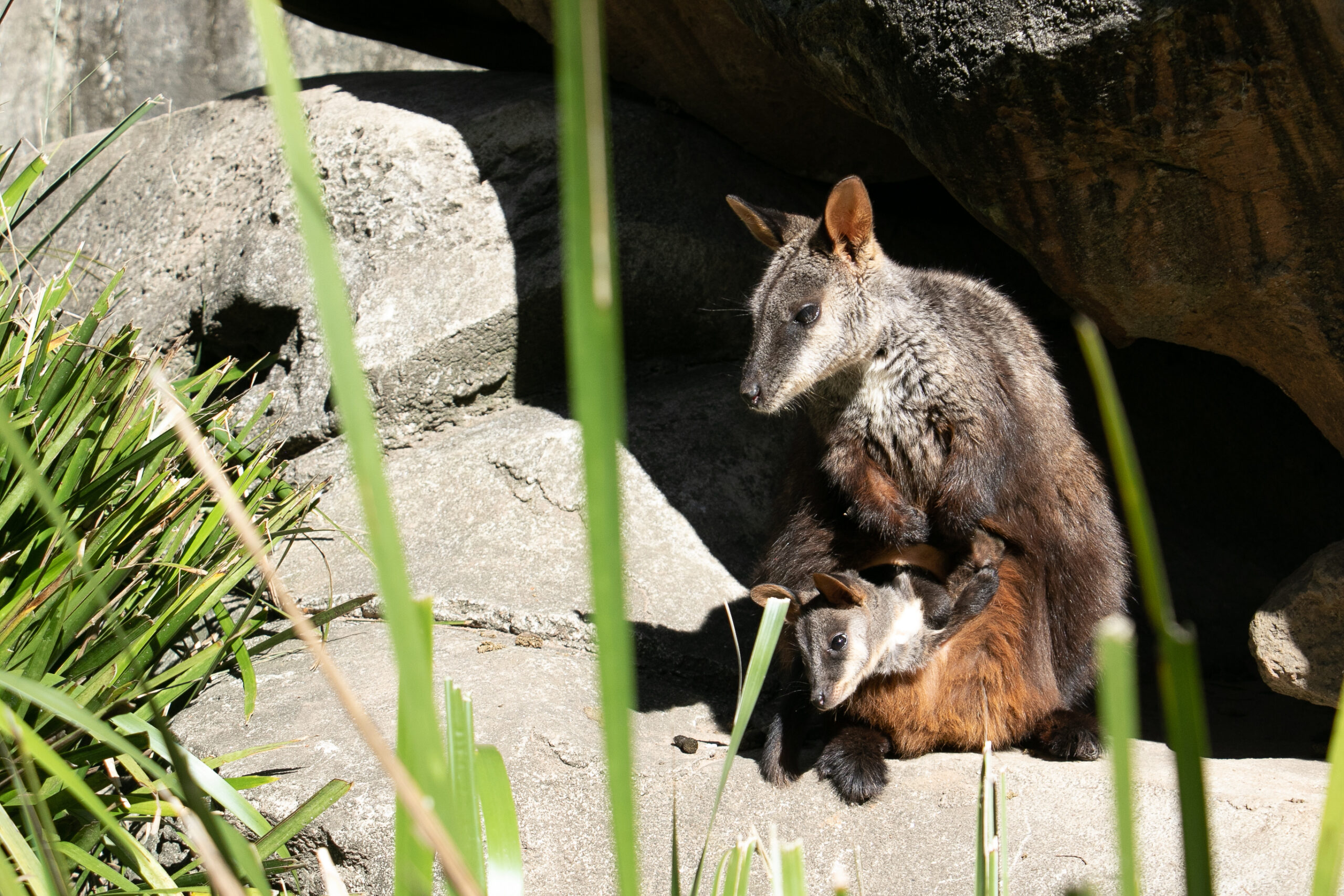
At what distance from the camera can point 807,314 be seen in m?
3.60

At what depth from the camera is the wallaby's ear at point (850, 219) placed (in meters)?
3.52

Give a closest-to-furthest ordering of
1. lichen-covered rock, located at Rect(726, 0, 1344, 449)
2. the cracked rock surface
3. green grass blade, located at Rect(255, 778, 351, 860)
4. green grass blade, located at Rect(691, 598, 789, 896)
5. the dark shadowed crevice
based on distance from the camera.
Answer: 1. green grass blade, located at Rect(691, 598, 789, 896)
2. green grass blade, located at Rect(255, 778, 351, 860)
3. lichen-covered rock, located at Rect(726, 0, 1344, 449)
4. the cracked rock surface
5. the dark shadowed crevice

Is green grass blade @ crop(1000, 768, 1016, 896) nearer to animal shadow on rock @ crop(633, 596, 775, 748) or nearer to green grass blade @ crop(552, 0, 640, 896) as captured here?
green grass blade @ crop(552, 0, 640, 896)

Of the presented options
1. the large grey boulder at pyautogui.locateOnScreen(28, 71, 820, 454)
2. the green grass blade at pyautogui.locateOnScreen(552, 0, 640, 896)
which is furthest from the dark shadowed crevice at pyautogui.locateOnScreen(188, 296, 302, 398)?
the green grass blade at pyautogui.locateOnScreen(552, 0, 640, 896)

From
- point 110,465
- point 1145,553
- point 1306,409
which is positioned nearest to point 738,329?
point 1306,409

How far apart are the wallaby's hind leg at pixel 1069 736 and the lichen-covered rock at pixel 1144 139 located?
134cm

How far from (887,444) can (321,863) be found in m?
2.63

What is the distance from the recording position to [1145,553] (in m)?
0.75

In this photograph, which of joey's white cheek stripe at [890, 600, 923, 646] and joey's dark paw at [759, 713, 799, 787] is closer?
joey's dark paw at [759, 713, 799, 787]

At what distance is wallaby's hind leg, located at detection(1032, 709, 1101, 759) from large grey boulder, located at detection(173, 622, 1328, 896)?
0.15 feet

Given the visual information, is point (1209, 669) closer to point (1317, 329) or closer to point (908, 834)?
point (1317, 329)

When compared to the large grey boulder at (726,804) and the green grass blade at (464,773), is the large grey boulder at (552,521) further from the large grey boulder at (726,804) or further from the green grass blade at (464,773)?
the green grass blade at (464,773)

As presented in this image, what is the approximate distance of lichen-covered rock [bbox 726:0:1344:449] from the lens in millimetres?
2879

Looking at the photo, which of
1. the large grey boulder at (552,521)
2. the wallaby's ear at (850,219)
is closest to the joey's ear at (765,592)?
the large grey boulder at (552,521)
